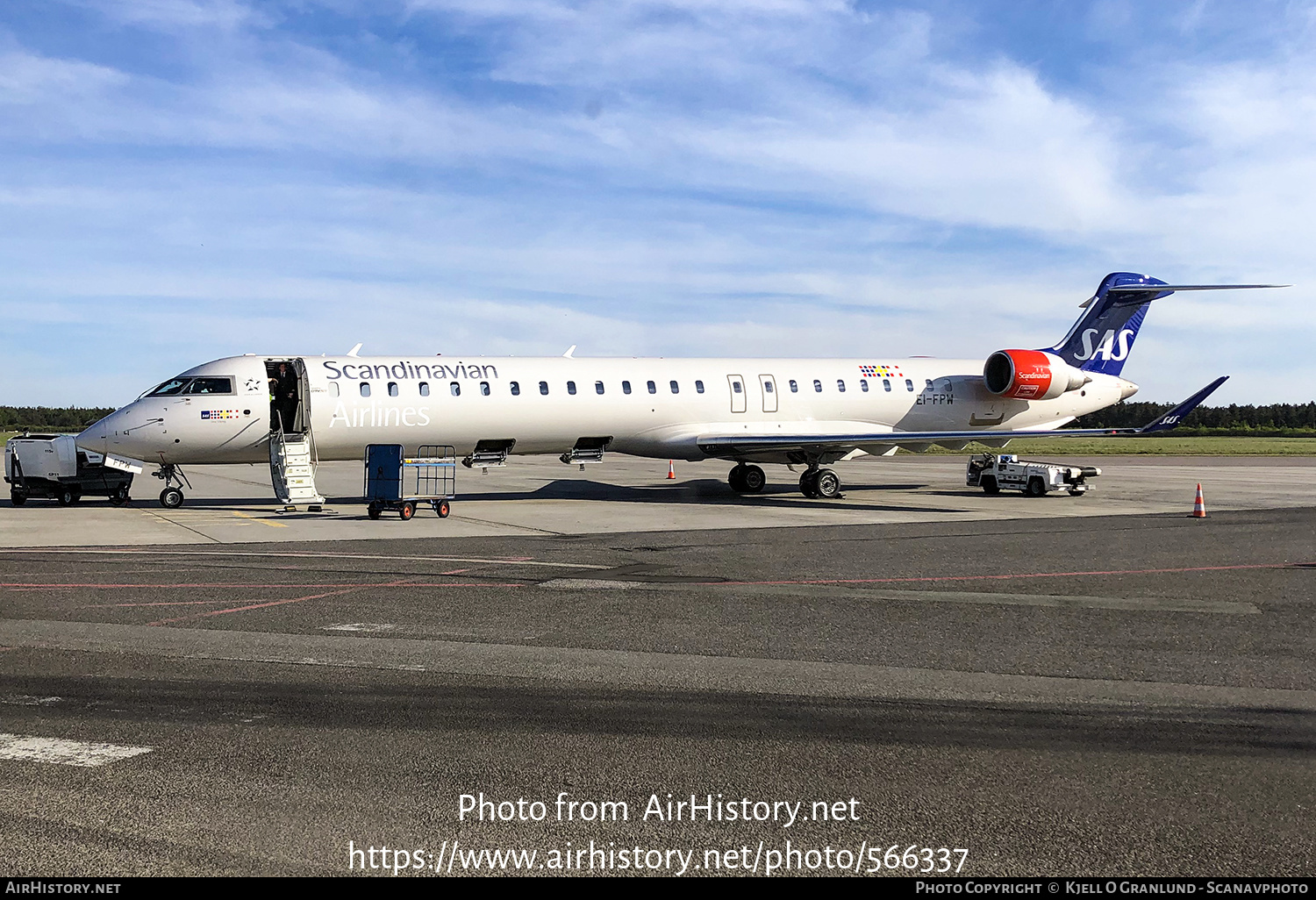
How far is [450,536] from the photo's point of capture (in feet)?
57.9

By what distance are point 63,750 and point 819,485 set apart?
22.2 m

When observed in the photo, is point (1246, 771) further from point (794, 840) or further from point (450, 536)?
point (450, 536)

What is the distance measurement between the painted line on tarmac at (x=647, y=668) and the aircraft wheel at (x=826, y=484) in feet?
61.4

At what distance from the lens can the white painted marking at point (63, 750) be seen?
5683 mm

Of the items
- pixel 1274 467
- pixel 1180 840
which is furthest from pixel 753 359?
pixel 1274 467

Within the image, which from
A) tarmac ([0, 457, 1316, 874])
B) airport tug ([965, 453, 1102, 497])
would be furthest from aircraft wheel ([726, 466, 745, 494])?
tarmac ([0, 457, 1316, 874])

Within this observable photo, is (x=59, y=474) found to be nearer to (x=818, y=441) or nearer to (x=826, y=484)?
(x=818, y=441)

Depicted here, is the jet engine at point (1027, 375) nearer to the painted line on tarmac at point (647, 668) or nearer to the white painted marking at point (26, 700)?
the painted line on tarmac at point (647, 668)

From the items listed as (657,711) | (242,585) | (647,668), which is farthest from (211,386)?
(657,711)

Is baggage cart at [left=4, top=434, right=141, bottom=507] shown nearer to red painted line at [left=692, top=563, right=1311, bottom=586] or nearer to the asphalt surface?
the asphalt surface

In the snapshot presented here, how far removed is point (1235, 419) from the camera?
112500 millimetres

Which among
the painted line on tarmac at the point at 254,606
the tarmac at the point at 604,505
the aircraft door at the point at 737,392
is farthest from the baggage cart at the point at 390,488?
the painted line on tarmac at the point at 254,606

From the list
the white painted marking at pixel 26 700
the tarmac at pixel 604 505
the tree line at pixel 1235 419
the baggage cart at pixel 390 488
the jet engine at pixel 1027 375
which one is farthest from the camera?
the tree line at pixel 1235 419

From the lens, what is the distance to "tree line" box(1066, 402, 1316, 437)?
101562 millimetres
